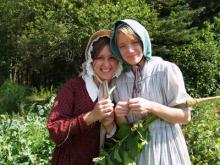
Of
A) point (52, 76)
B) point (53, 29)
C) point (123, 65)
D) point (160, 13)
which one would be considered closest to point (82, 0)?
point (53, 29)

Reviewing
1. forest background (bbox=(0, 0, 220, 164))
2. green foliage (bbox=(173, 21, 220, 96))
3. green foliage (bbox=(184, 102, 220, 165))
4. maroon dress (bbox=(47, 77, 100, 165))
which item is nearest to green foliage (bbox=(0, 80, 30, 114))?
forest background (bbox=(0, 0, 220, 164))

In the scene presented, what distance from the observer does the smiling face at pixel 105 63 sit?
2.52 m

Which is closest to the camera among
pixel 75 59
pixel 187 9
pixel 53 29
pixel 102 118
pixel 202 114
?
pixel 102 118

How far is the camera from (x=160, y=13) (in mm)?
15094

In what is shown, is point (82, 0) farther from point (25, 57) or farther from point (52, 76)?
point (52, 76)

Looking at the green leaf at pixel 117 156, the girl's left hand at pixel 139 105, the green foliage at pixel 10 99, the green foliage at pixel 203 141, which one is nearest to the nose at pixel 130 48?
the girl's left hand at pixel 139 105

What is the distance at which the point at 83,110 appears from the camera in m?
2.51

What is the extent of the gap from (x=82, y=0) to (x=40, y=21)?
1.24m

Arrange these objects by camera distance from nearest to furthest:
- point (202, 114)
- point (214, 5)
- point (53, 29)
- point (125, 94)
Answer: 1. point (125, 94)
2. point (202, 114)
3. point (53, 29)
4. point (214, 5)

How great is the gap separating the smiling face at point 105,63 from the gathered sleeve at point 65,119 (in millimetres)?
170

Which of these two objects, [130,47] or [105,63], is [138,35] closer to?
[130,47]

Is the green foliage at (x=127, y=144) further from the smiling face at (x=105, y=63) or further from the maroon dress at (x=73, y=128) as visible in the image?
the smiling face at (x=105, y=63)

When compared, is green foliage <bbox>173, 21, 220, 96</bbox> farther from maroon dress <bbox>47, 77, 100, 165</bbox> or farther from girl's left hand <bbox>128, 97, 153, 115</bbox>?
girl's left hand <bbox>128, 97, 153, 115</bbox>

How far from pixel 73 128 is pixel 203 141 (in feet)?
8.79
